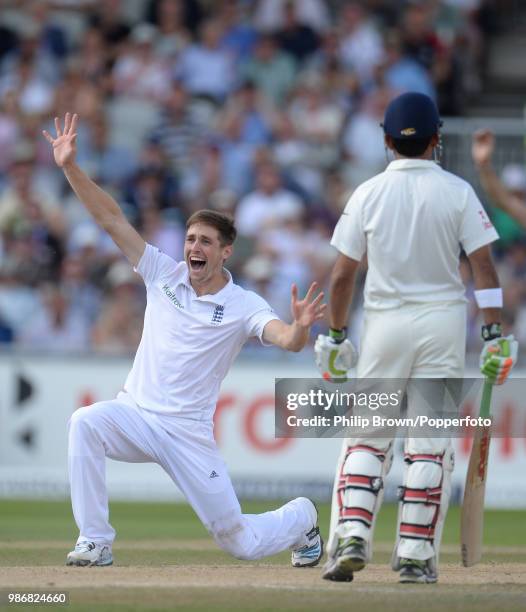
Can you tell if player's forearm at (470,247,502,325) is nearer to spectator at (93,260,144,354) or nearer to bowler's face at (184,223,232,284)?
bowler's face at (184,223,232,284)

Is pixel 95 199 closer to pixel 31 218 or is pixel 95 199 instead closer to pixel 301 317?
pixel 301 317

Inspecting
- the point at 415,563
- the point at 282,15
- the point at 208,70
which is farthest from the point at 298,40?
the point at 415,563

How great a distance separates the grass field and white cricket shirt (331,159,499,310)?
133 centimetres

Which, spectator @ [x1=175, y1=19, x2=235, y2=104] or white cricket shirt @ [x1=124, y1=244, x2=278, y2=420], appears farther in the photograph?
spectator @ [x1=175, y1=19, x2=235, y2=104]

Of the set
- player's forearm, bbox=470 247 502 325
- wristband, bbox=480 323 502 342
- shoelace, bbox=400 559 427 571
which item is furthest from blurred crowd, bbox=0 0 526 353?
shoelace, bbox=400 559 427 571

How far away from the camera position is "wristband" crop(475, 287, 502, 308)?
683 centimetres

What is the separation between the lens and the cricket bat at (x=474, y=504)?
704 cm

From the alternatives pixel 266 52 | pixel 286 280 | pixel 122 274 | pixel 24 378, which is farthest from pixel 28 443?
pixel 266 52

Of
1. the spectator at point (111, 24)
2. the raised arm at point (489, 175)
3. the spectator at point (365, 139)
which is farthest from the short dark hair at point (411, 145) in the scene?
the spectator at point (111, 24)

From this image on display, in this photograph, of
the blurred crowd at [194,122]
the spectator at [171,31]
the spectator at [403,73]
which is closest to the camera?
the blurred crowd at [194,122]

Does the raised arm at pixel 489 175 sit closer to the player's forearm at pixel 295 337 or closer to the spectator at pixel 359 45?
the player's forearm at pixel 295 337

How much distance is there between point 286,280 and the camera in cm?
1450

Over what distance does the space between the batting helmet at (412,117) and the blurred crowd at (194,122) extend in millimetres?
7034

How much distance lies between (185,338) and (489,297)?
150 cm
